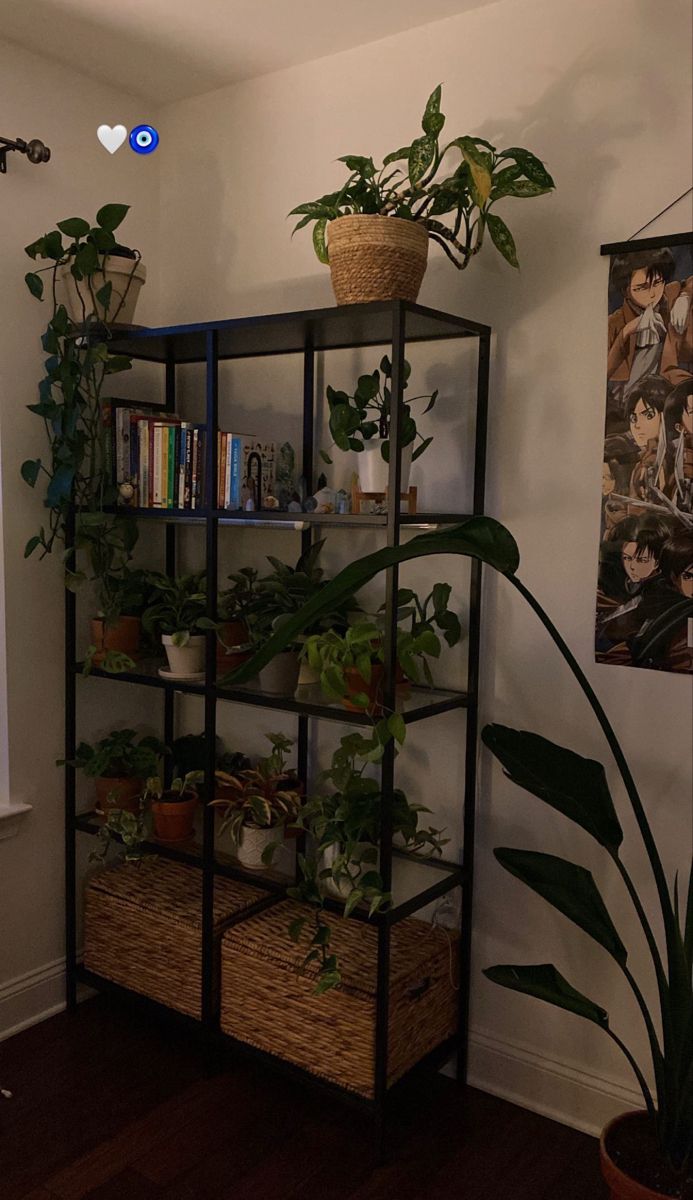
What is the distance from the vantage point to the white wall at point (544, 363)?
6.87ft

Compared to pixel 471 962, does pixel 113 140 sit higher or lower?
higher

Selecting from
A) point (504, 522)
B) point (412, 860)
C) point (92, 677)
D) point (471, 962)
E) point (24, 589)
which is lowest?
point (471, 962)

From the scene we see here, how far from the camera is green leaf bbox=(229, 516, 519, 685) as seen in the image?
155cm

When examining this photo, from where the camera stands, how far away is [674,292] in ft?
6.64

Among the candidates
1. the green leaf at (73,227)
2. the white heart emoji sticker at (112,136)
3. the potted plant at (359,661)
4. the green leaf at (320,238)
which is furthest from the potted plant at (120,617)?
the white heart emoji sticker at (112,136)

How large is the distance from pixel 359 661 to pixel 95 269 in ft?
4.06

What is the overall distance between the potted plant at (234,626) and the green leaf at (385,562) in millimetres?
854

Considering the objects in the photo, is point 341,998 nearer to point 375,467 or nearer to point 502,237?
point 375,467

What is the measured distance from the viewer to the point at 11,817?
2.62 m

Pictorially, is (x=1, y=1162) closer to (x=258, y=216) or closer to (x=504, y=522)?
(x=504, y=522)

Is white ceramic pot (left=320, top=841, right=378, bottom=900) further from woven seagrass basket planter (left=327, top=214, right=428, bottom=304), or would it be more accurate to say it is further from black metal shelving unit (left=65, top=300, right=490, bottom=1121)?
woven seagrass basket planter (left=327, top=214, right=428, bottom=304)

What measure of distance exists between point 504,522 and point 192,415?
1075 millimetres

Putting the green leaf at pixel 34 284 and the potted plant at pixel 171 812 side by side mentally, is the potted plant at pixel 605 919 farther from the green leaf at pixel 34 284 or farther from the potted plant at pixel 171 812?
the green leaf at pixel 34 284

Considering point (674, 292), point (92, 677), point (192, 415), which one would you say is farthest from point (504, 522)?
point (92, 677)
